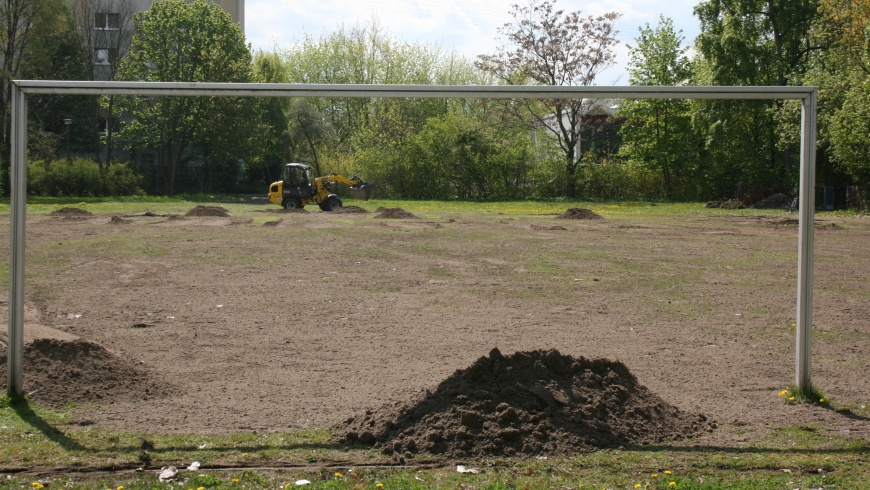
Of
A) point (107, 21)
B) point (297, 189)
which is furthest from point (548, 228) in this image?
point (107, 21)

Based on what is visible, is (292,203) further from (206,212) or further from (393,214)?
(393,214)

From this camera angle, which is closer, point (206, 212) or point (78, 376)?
point (78, 376)

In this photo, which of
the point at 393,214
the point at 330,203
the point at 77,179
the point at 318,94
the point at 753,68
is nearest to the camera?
the point at 318,94

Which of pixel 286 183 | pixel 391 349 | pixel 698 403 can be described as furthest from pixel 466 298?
pixel 286 183

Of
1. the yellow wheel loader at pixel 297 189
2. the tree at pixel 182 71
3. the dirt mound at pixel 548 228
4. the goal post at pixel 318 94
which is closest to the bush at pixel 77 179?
the tree at pixel 182 71

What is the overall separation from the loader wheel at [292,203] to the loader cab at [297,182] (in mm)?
130

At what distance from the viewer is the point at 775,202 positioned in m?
38.0

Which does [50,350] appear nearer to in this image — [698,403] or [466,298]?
[698,403]

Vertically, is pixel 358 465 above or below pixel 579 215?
below

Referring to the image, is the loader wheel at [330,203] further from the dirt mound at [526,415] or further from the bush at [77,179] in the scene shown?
the dirt mound at [526,415]

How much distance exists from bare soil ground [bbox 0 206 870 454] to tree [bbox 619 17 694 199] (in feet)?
88.2

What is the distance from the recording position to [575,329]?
1012 cm

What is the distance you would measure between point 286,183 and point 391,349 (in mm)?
26830

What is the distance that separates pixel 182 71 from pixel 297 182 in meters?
19.5
